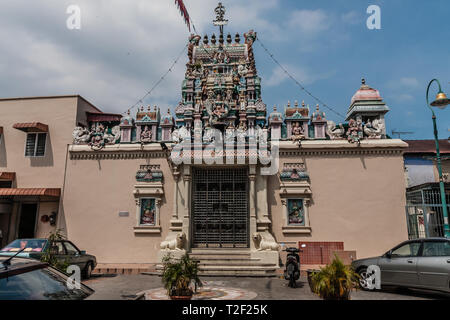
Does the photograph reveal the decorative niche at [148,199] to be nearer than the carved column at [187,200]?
No

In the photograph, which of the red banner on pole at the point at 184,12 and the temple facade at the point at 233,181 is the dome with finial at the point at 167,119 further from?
the red banner on pole at the point at 184,12

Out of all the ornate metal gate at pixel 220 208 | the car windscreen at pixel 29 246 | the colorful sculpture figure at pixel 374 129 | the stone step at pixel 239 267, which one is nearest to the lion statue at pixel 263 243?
the stone step at pixel 239 267

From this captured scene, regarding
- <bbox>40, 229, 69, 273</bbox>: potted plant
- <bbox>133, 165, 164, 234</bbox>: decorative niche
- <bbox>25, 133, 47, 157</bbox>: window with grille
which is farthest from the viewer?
<bbox>25, 133, 47, 157</bbox>: window with grille

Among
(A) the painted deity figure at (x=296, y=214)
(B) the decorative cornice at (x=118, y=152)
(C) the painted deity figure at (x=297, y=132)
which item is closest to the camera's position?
(A) the painted deity figure at (x=296, y=214)

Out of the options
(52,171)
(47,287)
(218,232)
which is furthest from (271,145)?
(47,287)

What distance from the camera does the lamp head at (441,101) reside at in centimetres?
1038

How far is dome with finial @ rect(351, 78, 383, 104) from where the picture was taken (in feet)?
48.2

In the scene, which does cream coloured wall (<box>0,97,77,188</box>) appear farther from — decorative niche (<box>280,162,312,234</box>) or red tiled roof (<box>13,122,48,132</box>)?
decorative niche (<box>280,162,312,234</box>)

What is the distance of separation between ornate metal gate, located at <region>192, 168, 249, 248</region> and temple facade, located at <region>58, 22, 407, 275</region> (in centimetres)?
4

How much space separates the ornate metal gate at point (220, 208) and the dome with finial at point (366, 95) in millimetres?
6035

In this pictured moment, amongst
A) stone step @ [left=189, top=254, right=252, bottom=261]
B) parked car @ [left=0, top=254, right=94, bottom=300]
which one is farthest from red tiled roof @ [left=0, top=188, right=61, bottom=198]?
parked car @ [left=0, top=254, right=94, bottom=300]

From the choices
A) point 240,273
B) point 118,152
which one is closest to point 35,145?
point 118,152

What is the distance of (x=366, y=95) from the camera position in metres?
14.8
